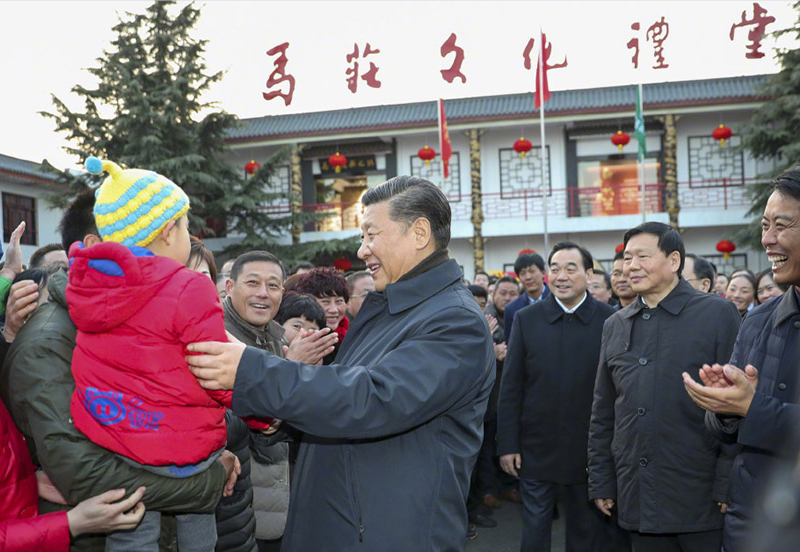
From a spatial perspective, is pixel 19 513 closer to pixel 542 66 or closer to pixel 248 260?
pixel 248 260

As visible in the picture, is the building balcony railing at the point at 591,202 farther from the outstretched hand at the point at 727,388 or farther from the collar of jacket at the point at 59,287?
the collar of jacket at the point at 59,287

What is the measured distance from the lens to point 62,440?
1867mm

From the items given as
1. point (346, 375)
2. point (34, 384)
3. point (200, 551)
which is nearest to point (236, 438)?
point (200, 551)

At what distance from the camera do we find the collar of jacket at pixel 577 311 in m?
4.54

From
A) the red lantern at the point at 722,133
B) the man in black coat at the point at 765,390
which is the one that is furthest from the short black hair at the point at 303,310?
the red lantern at the point at 722,133

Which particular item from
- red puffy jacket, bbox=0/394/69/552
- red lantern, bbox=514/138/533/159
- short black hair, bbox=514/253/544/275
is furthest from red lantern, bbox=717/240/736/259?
red puffy jacket, bbox=0/394/69/552

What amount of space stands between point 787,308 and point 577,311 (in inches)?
82.0

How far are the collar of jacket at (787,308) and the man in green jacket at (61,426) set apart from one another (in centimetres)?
212

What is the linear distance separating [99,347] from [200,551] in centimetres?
82

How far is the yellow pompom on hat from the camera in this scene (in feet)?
6.40

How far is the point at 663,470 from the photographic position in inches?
132

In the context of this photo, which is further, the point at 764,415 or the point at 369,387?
the point at 764,415

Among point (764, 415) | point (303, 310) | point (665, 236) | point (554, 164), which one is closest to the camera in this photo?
point (764, 415)

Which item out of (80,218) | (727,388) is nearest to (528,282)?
(727,388)
